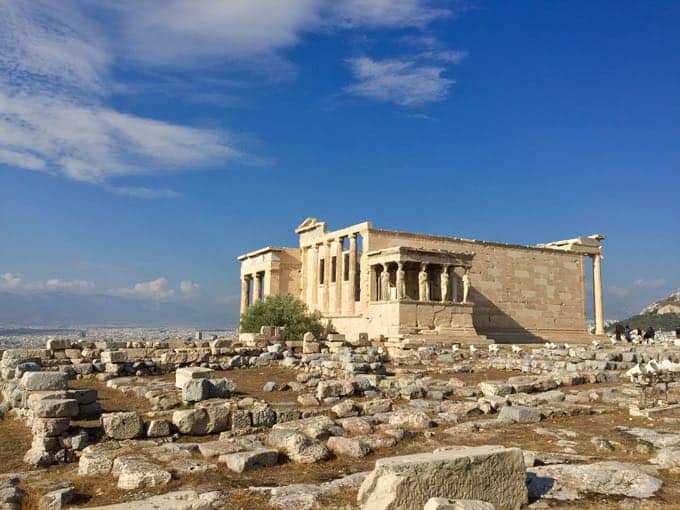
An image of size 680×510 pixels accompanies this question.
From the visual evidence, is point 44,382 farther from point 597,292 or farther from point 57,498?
point 597,292

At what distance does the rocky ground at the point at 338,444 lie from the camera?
5.34 meters

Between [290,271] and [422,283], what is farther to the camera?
[290,271]

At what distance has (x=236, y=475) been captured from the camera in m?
6.71

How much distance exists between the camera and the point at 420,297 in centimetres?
3111

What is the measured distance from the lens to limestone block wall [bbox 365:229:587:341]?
119ft

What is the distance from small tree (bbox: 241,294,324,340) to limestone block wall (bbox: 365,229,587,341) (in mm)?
5305

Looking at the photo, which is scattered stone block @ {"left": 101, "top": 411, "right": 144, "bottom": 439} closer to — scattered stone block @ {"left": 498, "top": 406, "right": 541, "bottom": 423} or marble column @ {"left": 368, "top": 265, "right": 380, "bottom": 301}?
scattered stone block @ {"left": 498, "top": 406, "right": 541, "bottom": 423}

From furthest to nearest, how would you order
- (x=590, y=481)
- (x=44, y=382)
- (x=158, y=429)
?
(x=44, y=382)
(x=158, y=429)
(x=590, y=481)

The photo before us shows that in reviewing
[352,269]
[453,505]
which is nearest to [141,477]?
[453,505]

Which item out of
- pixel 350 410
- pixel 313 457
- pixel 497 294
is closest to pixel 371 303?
pixel 497 294

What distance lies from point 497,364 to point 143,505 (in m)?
16.8

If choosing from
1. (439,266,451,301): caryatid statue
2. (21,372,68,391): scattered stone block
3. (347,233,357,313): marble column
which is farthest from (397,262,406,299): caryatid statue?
(21,372,68,391): scattered stone block

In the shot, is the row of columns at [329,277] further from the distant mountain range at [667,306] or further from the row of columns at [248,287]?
the distant mountain range at [667,306]

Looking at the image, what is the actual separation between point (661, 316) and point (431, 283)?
2671 inches
